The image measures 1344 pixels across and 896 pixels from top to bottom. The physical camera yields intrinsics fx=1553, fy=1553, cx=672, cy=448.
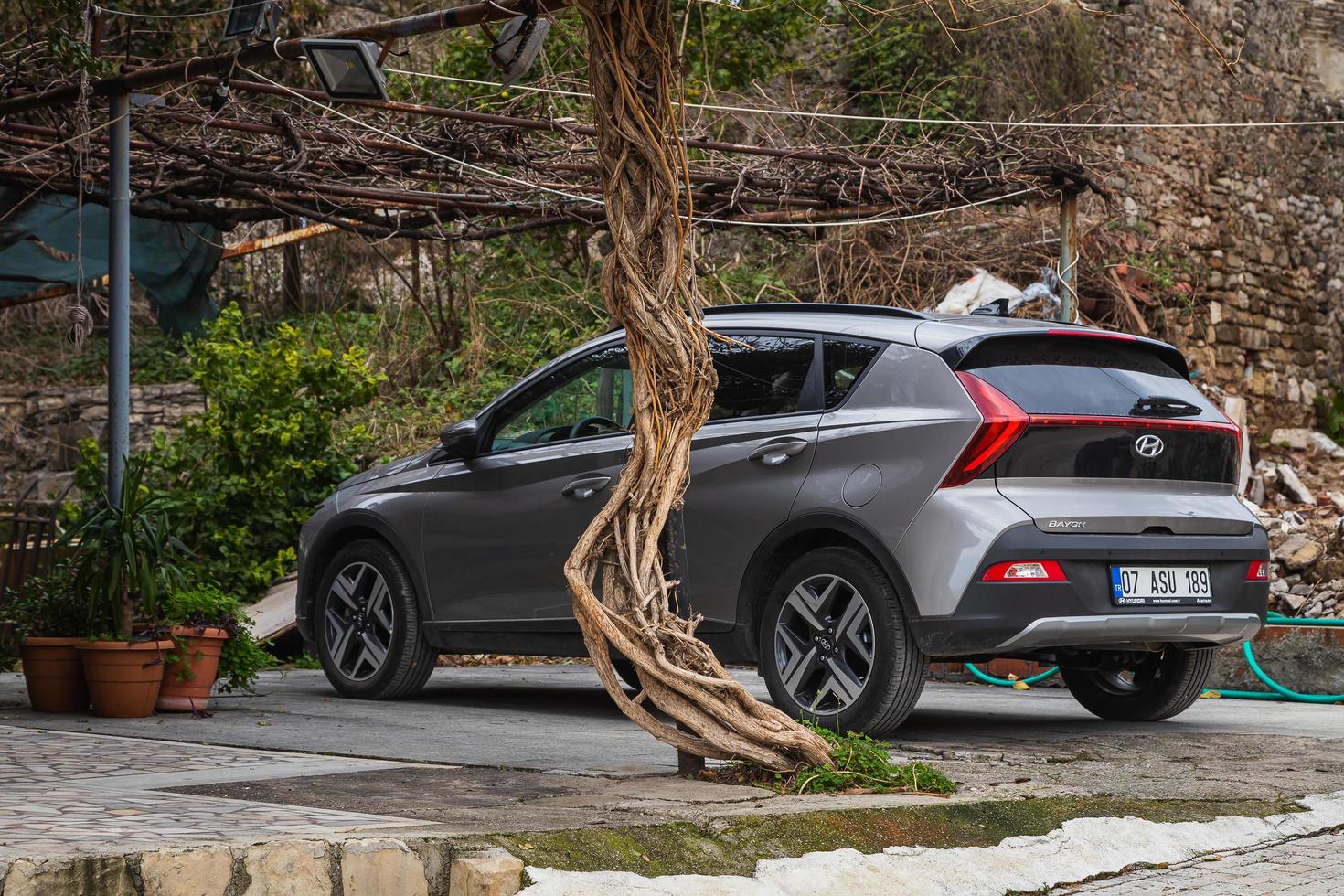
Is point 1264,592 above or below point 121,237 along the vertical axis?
below

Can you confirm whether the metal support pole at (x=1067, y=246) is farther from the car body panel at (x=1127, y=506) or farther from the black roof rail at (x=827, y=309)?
the car body panel at (x=1127, y=506)

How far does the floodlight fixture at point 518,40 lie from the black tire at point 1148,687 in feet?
12.7

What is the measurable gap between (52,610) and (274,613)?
338 centimetres

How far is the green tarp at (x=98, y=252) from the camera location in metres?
9.91

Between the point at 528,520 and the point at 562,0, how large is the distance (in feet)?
8.56

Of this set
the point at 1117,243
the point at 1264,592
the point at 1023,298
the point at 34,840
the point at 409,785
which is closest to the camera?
the point at 34,840

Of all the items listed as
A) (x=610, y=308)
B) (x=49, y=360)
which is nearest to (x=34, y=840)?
(x=610, y=308)

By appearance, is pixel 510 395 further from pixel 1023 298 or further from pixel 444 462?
pixel 1023 298

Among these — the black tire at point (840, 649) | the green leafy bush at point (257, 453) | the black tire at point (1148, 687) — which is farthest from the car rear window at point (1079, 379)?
the green leafy bush at point (257, 453)

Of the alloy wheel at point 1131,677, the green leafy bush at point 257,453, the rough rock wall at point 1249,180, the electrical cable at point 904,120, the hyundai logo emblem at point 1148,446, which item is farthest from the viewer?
the rough rock wall at point 1249,180

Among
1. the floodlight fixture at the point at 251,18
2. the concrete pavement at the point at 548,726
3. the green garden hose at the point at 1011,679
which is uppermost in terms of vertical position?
the floodlight fixture at the point at 251,18

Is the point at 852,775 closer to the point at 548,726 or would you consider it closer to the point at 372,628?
the point at 548,726

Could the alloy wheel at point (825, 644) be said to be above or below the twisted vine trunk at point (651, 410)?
below

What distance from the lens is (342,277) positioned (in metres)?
20.5
